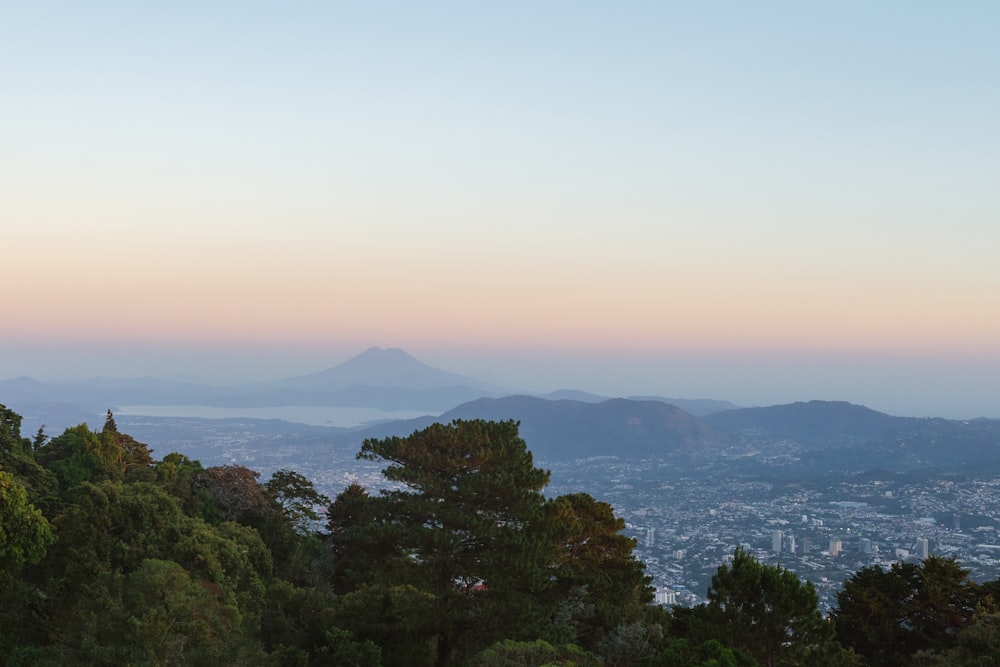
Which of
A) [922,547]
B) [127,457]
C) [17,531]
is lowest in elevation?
[922,547]

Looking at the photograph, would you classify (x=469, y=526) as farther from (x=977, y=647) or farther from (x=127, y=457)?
(x=127, y=457)

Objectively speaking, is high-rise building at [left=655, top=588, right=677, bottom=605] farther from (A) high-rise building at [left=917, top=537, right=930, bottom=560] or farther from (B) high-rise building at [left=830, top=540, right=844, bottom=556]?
(A) high-rise building at [left=917, top=537, right=930, bottom=560]

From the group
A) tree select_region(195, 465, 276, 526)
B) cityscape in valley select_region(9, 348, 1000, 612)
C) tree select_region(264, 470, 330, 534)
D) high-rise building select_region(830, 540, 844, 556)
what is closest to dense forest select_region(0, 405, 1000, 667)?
tree select_region(195, 465, 276, 526)

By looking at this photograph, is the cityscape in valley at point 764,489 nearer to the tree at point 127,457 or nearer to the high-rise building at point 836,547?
the high-rise building at point 836,547

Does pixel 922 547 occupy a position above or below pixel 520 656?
below

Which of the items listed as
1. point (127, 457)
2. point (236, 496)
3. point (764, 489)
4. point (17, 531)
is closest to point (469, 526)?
point (17, 531)

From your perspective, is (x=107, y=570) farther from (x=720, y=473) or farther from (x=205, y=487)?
(x=720, y=473)

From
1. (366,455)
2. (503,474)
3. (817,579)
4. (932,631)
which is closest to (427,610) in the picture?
(503,474)
